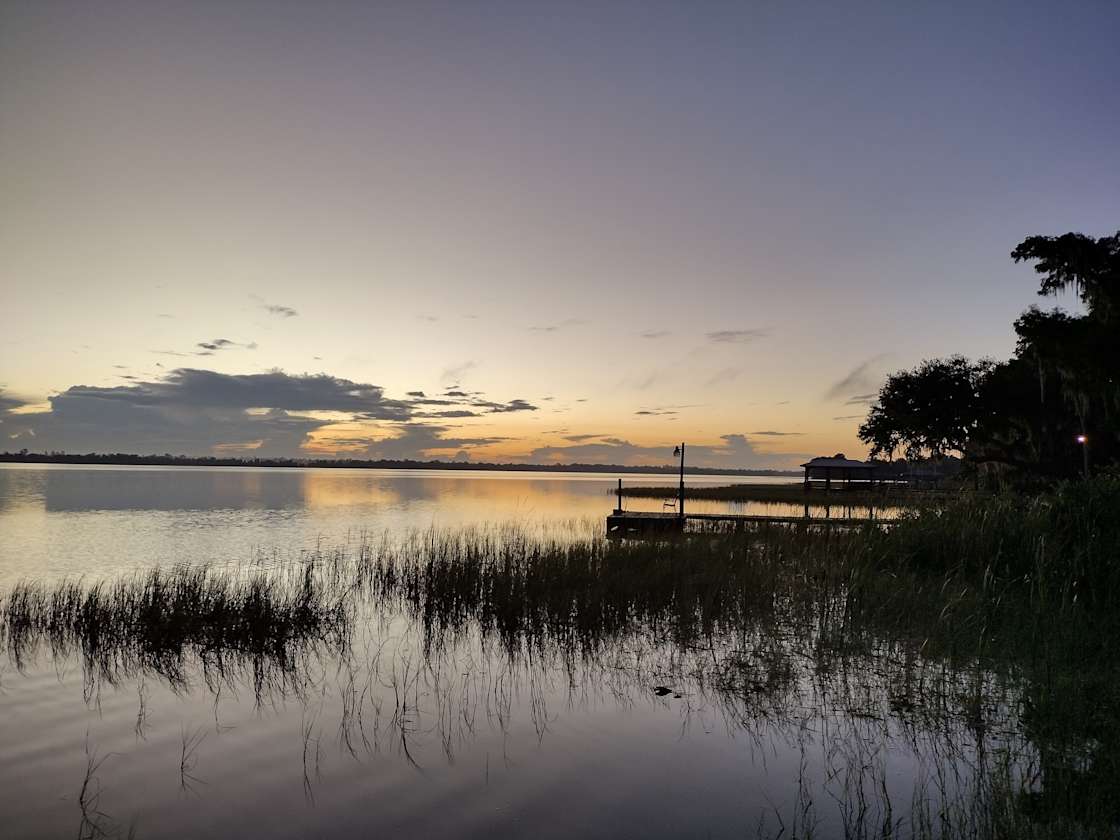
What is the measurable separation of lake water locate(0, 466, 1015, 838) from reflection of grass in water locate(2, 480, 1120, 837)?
0.09 metres

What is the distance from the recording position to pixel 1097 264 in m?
23.1

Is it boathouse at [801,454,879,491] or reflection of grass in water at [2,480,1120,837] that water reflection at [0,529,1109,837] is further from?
boathouse at [801,454,879,491]

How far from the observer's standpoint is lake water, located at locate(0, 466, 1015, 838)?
19.6 feet

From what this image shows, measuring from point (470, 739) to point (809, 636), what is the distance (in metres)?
6.05

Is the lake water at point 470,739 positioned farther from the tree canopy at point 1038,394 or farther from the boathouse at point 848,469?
the boathouse at point 848,469

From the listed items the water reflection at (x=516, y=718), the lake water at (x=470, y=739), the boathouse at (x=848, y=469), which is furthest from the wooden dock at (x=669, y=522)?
the boathouse at (x=848, y=469)

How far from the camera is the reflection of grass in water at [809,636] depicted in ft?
21.1

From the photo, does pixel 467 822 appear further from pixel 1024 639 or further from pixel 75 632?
pixel 75 632

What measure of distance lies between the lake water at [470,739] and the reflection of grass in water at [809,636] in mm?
85

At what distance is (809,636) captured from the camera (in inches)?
446

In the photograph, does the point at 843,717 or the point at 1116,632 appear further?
the point at 1116,632

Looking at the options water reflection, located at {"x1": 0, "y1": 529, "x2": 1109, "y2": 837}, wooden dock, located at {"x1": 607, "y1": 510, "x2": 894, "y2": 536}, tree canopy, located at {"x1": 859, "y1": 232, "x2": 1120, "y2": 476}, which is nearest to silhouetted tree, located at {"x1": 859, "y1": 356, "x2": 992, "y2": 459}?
tree canopy, located at {"x1": 859, "y1": 232, "x2": 1120, "y2": 476}

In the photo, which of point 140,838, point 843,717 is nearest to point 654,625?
point 843,717

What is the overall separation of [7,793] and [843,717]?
320 inches
